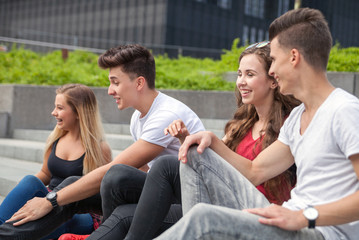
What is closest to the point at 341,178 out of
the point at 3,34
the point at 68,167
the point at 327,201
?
the point at 327,201

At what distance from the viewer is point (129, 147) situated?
3.34m

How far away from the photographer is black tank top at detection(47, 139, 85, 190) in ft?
13.2

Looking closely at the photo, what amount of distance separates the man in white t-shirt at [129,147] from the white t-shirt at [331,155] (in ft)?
4.46

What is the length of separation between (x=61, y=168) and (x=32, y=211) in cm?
79

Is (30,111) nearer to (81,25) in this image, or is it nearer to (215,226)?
(215,226)

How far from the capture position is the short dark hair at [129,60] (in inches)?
138

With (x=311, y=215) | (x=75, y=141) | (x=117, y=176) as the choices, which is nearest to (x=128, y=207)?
(x=117, y=176)

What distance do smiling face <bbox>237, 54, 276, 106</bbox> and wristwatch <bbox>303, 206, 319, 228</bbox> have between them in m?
1.29

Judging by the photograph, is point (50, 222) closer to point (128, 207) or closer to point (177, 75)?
point (128, 207)

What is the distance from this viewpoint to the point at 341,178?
2.03 m

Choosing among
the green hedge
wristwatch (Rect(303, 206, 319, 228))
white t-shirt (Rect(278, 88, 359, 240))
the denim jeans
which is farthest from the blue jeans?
the green hedge

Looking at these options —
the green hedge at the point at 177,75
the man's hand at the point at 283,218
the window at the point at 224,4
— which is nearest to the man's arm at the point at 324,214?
the man's hand at the point at 283,218

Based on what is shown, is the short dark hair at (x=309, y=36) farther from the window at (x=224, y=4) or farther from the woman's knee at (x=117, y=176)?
the window at (x=224, y=4)

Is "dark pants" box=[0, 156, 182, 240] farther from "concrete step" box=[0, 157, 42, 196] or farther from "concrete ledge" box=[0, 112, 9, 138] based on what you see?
"concrete ledge" box=[0, 112, 9, 138]
